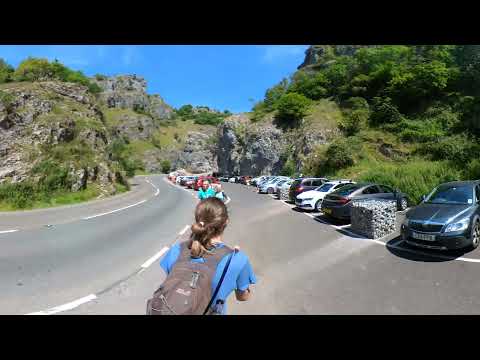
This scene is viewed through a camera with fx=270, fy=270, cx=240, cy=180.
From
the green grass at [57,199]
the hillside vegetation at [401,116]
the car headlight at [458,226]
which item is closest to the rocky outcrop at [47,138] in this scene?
the green grass at [57,199]

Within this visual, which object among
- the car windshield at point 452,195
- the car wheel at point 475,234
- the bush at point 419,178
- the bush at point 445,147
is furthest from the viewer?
the bush at point 445,147

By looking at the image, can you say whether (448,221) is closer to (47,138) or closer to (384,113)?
(47,138)

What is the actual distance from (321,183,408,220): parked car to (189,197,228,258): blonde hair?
376 inches

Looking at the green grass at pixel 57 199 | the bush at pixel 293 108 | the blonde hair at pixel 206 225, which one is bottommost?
the green grass at pixel 57 199

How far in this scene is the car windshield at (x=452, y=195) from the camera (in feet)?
23.0

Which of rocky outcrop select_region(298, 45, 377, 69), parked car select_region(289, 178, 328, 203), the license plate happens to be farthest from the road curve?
rocky outcrop select_region(298, 45, 377, 69)

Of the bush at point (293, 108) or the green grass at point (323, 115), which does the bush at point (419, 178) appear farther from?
the bush at point (293, 108)

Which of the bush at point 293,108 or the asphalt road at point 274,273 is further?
the bush at point 293,108

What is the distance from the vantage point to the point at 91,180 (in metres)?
23.6

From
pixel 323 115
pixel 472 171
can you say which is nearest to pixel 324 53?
pixel 323 115

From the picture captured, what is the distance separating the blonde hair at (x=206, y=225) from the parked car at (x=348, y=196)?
9540 mm

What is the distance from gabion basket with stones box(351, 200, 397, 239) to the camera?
27.2ft

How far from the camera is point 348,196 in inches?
423
